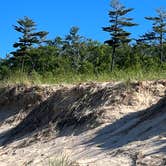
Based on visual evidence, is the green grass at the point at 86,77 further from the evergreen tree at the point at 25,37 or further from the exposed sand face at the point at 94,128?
the evergreen tree at the point at 25,37

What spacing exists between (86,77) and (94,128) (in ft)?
15.7

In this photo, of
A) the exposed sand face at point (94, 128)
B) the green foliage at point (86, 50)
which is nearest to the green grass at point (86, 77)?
the exposed sand face at point (94, 128)

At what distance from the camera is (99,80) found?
14.3 m

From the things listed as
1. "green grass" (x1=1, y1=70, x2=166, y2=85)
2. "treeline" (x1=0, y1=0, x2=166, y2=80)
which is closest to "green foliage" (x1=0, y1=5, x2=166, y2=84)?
"treeline" (x1=0, y1=0, x2=166, y2=80)

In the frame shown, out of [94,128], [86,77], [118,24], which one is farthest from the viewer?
[118,24]

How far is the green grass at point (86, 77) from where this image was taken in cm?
1286

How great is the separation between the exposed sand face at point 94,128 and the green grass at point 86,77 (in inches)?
23.4

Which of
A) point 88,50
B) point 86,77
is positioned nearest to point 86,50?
point 88,50

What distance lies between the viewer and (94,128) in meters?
11.1

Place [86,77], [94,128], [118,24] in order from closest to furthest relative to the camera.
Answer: [94,128], [86,77], [118,24]

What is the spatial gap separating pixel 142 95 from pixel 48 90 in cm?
491

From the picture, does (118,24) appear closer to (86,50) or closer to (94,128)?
(86,50)

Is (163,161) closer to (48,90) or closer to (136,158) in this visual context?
(136,158)

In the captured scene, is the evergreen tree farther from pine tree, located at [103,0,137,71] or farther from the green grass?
the green grass
